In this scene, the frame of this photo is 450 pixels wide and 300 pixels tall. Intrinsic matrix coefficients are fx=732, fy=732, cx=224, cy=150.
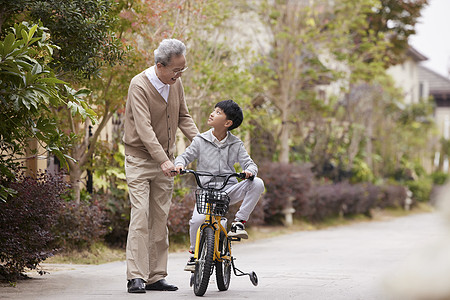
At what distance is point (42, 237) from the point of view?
720 cm

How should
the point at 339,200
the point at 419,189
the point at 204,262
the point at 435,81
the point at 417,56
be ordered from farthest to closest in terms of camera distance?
the point at 435,81 < the point at 417,56 < the point at 419,189 < the point at 339,200 < the point at 204,262

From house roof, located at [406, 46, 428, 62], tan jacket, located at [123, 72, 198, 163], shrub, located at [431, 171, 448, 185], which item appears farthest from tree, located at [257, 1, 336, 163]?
house roof, located at [406, 46, 428, 62]

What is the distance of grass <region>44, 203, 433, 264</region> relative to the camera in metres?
9.52

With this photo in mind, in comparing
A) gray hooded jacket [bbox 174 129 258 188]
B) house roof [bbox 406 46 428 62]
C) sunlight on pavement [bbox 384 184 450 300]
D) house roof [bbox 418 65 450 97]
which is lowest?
sunlight on pavement [bbox 384 184 450 300]

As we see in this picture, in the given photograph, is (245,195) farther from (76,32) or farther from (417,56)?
(417,56)

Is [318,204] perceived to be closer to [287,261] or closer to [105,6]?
[287,261]

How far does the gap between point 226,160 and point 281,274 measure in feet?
7.29

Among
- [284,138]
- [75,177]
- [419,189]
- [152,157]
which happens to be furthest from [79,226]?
[419,189]

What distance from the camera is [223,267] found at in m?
6.62

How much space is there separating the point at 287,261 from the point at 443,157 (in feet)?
111

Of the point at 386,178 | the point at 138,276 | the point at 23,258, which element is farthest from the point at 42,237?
the point at 386,178

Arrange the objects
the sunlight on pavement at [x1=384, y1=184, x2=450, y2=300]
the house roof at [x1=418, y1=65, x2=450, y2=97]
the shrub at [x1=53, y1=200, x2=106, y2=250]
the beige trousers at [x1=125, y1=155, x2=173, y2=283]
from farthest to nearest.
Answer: the house roof at [x1=418, y1=65, x2=450, y2=97]
the shrub at [x1=53, y1=200, x2=106, y2=250]
the beige trousers at [x1=125, y1=155, x2=173, y2=283]
the sunlight on pavement at [x1=384, y1=184, x2=450, y2=300]

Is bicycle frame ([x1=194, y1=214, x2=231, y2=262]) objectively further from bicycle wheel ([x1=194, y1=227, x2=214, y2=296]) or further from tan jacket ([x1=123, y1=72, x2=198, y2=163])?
tan jacket ([x1=123, y1=72, x2=198, y2=163])

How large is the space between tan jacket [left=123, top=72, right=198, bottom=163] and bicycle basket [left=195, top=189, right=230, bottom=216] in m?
0.50
